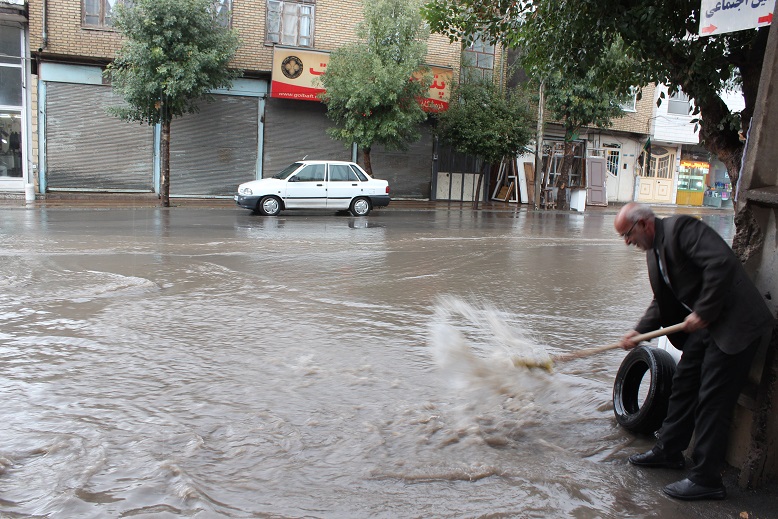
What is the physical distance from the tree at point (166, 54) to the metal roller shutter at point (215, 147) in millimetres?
3519

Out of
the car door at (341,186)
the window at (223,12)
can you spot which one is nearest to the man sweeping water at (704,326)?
the car door at (341,186)

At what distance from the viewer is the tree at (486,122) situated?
23188 mm

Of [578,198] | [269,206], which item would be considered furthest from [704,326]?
[578,198]

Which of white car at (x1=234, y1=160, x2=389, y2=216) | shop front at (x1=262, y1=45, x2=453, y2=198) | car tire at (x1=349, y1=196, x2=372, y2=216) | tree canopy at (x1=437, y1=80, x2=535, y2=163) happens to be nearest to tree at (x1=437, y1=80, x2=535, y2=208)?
tree canopy at (x1=437, y1=80, x2=535, y2=163)

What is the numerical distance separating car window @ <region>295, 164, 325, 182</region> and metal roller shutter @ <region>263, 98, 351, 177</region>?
5.62 meters

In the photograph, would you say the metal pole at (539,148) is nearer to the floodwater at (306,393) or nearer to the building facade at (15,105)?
the floodwater at (306,393)

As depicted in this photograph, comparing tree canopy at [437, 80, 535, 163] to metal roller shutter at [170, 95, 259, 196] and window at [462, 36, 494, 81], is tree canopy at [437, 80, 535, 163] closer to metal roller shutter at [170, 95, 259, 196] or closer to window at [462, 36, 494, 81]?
window at [462, 36, 494, 81]

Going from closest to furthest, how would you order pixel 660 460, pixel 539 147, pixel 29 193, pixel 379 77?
pixel 660 460
pixel 29 193
pixel 379 77
pixel 539 147

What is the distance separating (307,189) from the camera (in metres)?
19.0

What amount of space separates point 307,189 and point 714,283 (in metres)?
16.1

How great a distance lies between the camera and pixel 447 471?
3799 mm

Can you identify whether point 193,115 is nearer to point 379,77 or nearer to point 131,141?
point 131,141

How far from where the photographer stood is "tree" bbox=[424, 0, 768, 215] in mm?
6344

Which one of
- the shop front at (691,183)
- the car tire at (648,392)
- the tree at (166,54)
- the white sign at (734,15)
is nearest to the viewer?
the car tire at (648,392)
